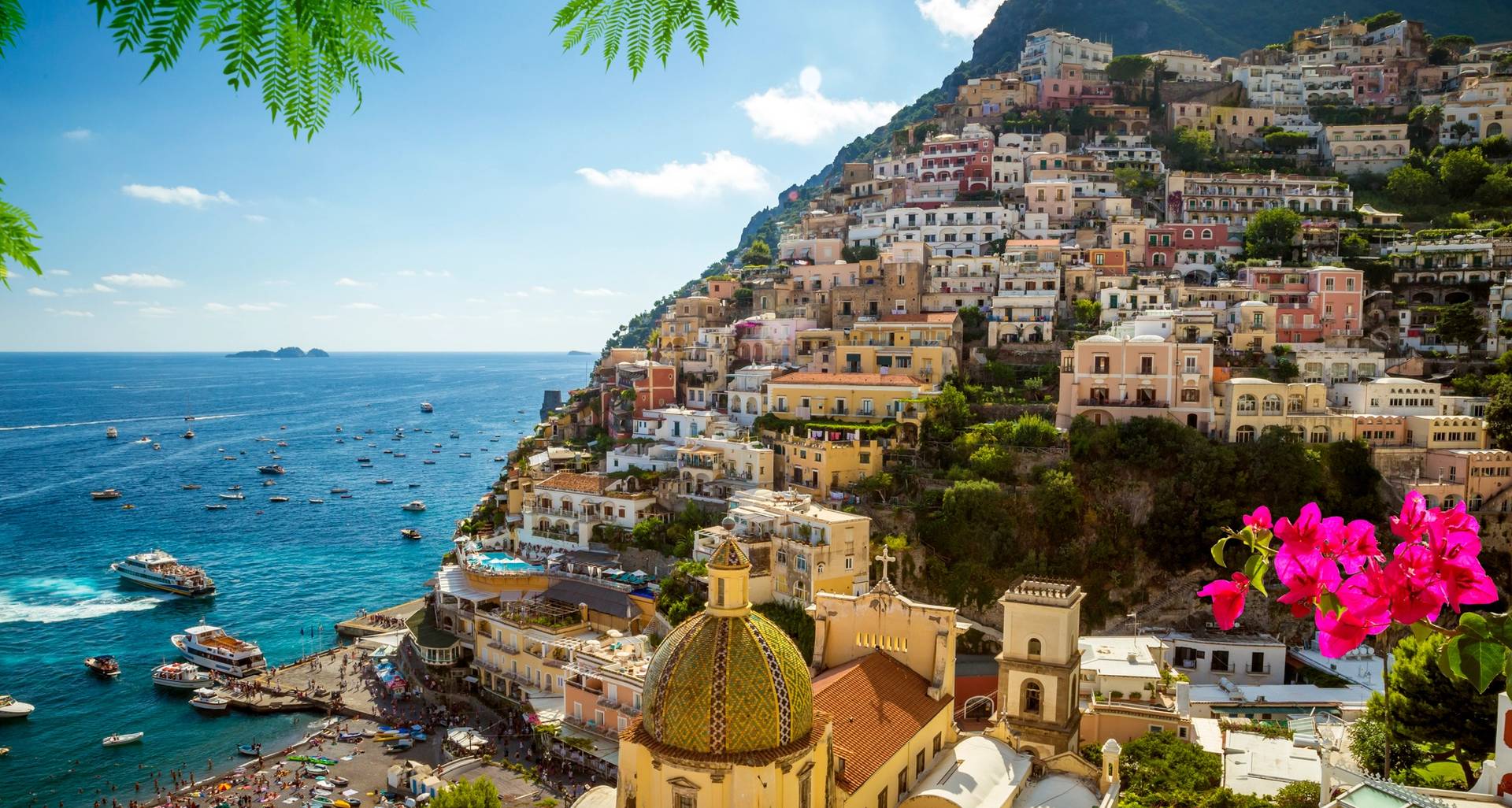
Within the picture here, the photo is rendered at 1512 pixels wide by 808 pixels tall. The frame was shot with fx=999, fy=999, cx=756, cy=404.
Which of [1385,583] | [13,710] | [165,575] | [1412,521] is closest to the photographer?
[1385,583]

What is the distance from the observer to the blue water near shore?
3722 cm

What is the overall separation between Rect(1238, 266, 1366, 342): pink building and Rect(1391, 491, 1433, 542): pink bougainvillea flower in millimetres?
52186

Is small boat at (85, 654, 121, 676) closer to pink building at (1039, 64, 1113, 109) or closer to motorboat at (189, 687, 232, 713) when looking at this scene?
motorboat at (189, 687, 232, 713)

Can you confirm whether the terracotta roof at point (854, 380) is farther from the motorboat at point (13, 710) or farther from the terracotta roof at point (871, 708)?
the motorboat at point (13, 710)

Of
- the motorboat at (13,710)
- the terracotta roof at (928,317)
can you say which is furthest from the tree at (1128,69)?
the motorboat at (13,710)

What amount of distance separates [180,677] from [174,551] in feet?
90.9

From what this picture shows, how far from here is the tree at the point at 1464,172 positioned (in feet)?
206

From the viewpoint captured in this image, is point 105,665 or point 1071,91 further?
point 1071,91

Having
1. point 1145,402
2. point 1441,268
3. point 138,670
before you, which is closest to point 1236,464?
point 1145,402

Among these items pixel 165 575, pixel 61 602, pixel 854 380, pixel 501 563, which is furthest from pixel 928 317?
pixel 61 602

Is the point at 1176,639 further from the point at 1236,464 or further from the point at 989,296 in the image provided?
the point at 989,296

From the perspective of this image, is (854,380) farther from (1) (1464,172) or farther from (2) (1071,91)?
(2) (1071,91)

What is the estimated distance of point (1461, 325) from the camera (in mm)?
49406

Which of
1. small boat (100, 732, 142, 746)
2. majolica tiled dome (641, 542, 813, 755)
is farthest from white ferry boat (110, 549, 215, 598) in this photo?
majolica tiled dome (641, 542, 813, 755)
